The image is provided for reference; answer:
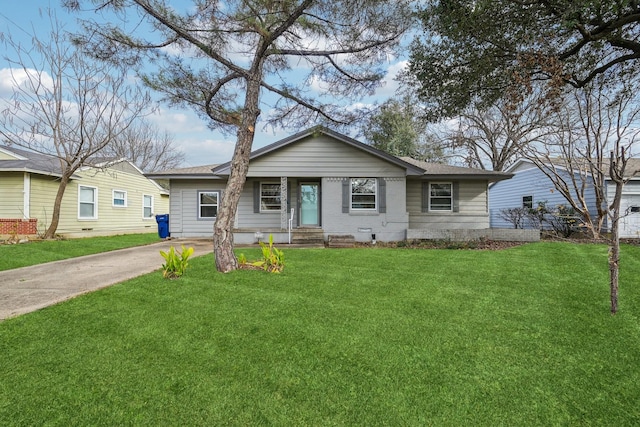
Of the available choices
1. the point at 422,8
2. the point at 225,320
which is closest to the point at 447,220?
the point at 422,8

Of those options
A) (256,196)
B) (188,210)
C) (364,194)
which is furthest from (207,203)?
(364,194)

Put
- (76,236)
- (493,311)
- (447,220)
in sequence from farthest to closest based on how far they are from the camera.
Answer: (76,236) < (447,220) < (493,311)

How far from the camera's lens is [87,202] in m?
16.0

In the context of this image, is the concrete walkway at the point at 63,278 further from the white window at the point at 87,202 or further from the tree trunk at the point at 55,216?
the white window at the point at 87,202

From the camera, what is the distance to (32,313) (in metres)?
3.99

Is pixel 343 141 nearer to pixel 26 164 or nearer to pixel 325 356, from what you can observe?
pixel 325 356

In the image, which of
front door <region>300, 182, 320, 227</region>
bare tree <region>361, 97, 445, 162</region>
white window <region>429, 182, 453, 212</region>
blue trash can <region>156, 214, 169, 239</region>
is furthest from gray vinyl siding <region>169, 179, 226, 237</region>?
bare tree <region>361, 97, 445, 162</region>

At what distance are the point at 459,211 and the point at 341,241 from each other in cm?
559

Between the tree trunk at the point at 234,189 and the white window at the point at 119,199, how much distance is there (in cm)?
1456

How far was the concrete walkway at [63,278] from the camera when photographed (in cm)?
452

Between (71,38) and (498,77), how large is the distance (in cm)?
884

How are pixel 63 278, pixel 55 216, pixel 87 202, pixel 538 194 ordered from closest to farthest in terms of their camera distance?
pixel 63 278 < pixel 55 216 < pixel 87 202 < pixel 538 194

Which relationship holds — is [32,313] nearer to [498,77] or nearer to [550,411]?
[550,411]

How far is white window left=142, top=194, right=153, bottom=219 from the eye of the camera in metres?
20.5
